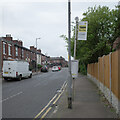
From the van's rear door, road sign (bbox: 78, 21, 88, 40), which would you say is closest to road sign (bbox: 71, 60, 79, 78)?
road sign (bbox: 78, 21, 88, 40)

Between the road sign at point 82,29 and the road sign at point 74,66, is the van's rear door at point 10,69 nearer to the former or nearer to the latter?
the road sign at point 74,66

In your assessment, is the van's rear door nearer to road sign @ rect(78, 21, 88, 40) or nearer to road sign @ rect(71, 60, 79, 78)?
road sign @ rect(71, 60, 79, 78)

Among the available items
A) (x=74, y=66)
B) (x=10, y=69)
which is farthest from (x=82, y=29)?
(x=10, y=69)

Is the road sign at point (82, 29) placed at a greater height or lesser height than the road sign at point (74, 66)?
greater

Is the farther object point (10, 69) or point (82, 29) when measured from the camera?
point (10, 69)

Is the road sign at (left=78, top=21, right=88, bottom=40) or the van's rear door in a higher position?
the road sign at (left=78, top=21, right=88, bottom=40)

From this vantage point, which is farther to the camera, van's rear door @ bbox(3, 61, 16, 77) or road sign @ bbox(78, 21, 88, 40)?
van's rear door @ bbox(3, 61, 16, 77)

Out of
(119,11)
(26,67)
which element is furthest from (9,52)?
(119,11)

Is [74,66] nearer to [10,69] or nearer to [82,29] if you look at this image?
[82,29]

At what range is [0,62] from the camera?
94.9ft

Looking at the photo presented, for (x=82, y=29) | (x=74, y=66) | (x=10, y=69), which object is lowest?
(x=10, y=69)

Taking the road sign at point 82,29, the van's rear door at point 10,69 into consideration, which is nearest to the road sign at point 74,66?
the road sign at point 82,29

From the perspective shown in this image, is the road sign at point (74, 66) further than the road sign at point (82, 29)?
No

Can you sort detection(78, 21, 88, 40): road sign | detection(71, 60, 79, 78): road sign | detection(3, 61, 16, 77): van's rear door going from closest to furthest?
detection(71, 60, 79, 78): road sign → detection(78, 21, 88, 40): road sign → detection(3, 61, 16, 77): van's rear door
